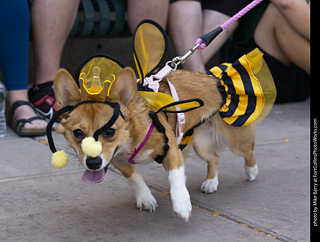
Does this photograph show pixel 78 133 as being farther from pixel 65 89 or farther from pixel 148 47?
pixel 148 47

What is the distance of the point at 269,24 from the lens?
5875 millimetres

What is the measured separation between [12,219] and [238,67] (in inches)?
69.5

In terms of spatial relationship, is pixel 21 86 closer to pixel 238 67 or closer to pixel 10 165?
pixel 10 165

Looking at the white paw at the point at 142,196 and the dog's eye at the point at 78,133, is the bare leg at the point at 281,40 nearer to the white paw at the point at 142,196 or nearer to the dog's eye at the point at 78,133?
the white paw at the point at 142,196

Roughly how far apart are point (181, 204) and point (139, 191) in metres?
0.49

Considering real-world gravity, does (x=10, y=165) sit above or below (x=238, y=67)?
below

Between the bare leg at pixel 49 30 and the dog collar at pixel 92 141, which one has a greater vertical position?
the dog collar at pixel 92 141

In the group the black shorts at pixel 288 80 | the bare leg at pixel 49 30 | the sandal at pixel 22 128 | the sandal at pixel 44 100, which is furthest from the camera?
the black shorts at pixel 288 80

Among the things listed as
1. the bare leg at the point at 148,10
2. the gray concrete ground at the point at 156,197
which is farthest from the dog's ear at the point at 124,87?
the bare leg at the point at 148,10

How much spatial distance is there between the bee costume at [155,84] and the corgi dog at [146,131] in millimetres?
43

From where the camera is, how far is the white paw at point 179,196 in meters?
2.78

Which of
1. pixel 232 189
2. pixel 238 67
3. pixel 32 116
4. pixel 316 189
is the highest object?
pixel 238 67

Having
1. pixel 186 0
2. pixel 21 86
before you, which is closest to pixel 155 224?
pixel 21 86

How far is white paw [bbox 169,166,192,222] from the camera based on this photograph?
2777 mm
